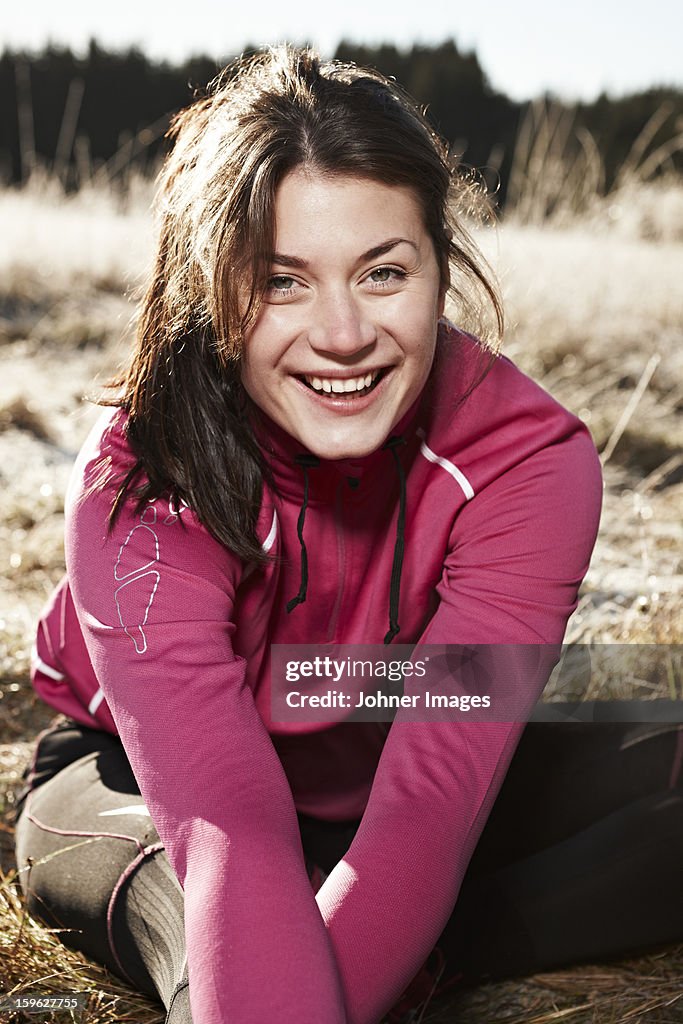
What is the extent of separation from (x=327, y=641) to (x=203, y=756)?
435mm

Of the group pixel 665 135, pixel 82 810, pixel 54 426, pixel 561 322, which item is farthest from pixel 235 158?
pixel 665 135

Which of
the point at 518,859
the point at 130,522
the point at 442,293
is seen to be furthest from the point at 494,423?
the point at 518,859

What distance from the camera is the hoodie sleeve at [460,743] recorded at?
4.48 feet

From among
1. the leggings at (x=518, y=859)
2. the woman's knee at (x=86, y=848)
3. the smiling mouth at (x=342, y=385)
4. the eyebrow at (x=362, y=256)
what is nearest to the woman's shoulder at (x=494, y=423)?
the smiling mouth at (x=342, y=385)

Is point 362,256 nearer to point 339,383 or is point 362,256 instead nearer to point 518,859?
point 339,383

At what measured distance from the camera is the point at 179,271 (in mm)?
1557

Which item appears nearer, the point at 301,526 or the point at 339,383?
the point at 339,383

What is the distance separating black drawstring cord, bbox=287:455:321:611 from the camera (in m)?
1.58

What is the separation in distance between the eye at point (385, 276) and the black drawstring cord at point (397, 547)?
250 millimetres

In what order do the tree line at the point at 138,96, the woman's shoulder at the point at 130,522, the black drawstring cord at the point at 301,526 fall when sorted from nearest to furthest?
the woman's shoulder at the point at 130,522
the black drawstring cord at the point at 301,526
the tree line at the point at 138,96

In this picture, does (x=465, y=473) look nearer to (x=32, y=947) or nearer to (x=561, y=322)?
(x=32, y=947)

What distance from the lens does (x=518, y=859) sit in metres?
1.88

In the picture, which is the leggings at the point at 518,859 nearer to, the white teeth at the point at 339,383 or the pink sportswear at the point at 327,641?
the pink sportswear at the point at 327,641

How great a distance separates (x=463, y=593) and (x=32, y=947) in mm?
930
